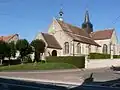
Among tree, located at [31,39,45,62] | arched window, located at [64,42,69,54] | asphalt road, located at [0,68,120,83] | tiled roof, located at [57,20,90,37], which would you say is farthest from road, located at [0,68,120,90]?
tiled roof, located at [57,20,90,37]

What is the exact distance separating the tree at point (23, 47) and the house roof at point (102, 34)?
24292 mm

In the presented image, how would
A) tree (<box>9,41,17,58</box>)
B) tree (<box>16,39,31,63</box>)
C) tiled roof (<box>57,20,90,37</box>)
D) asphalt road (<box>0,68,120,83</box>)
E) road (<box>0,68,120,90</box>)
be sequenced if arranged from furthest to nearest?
tiled roof (<box>57,20,90,37</box>)
tree (<box>9,41,17,58</box>)
tree (<box>16,39,31,63</box>)
asphalt road (<box>0,68,120,83</box>)
road (<box>0,68,120,90</box>)

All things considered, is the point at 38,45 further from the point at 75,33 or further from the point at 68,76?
the point at 68,76

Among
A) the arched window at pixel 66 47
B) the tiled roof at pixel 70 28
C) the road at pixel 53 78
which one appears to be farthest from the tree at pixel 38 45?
the road at pixel 53 78

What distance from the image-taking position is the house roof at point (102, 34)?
7256cm

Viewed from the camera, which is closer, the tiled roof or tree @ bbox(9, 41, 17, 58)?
tree @ bbox(9, 41, 17, 58)

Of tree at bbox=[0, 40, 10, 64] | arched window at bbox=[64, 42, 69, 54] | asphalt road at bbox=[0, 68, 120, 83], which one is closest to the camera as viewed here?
asphalt road at bbox=[0, 68, 120, 83]

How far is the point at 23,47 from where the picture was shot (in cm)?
5397

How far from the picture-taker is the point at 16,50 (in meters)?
55.2

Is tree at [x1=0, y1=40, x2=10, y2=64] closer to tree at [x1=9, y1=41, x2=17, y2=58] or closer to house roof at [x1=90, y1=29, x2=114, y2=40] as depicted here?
tree at [x1=9, y1=41, x2=17, y2=58]

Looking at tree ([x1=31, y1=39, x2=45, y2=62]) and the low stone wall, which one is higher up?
tree ([x1=31, y1=39, x2=45, y2=62])

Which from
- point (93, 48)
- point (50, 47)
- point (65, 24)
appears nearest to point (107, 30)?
point (93, 48)

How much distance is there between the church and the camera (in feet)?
200

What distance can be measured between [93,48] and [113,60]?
712 inches
